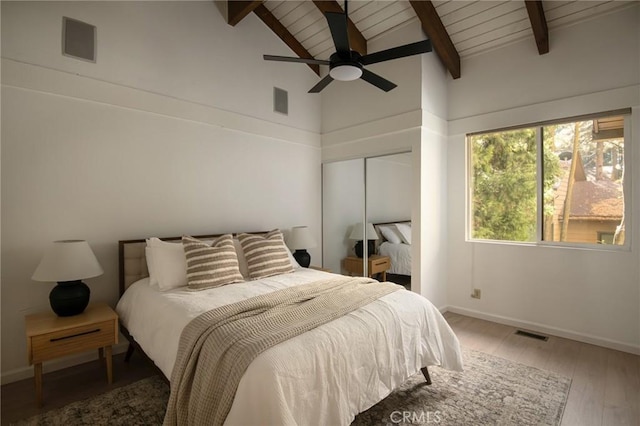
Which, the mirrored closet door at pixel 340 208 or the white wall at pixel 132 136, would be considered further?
the mirrored closet door at pixel 340 208

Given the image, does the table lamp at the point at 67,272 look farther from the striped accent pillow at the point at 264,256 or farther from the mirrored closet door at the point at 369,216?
the mirrored closet door at the point at 369,216

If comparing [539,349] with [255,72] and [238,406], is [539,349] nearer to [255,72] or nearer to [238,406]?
[238,406]

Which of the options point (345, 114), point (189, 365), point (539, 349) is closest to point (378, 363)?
point (189, 365)

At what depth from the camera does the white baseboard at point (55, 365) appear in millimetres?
2412

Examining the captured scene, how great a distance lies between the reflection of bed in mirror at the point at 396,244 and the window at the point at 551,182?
36.3 inches

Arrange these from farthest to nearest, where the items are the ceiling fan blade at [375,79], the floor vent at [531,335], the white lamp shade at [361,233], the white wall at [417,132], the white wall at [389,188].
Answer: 1. the white lamp shade at [361,233]
2. the white wall at [389,188]
3. the white wall at [417,132]
4. the floor vent at [531,335]
5. the ceiling fan blade at [375,79]

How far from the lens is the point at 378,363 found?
1.85 m

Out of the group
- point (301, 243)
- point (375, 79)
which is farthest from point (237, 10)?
point (301, 243)

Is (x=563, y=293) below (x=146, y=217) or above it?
below

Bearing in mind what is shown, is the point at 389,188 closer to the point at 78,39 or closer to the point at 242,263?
the point at 242,263

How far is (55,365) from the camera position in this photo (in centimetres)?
259

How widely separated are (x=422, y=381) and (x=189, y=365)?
5.64 feet

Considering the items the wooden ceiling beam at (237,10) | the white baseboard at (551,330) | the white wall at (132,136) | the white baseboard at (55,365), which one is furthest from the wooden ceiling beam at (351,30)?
the white baseboard at (55,365)

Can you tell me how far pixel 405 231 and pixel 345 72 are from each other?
212 centimetres
